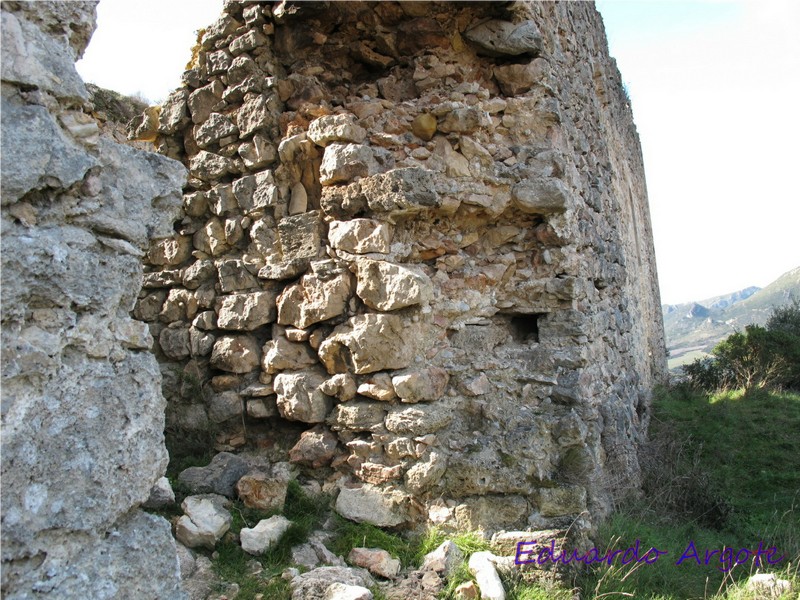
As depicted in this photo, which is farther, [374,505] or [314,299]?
[314,299]

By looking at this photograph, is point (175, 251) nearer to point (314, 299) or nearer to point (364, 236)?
point (314, 299)

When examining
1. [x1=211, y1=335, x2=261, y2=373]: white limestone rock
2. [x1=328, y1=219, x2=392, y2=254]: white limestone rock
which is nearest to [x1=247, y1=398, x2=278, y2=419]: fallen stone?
[x1=211, y1=335, x2=261, y2=373]: white limestone rock

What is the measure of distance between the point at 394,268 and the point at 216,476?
1642mm

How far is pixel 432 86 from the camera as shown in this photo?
154 inches

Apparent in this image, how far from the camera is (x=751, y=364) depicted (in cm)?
833

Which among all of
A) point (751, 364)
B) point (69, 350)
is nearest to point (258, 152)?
→ point (69, 350)

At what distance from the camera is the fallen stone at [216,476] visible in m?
3.54

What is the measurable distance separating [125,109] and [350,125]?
3.65 meters

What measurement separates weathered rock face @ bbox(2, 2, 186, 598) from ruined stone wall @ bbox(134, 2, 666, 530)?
1816 millimetres

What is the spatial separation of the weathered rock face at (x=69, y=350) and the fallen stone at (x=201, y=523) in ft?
4.41

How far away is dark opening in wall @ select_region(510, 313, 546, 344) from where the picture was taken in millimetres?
3963
